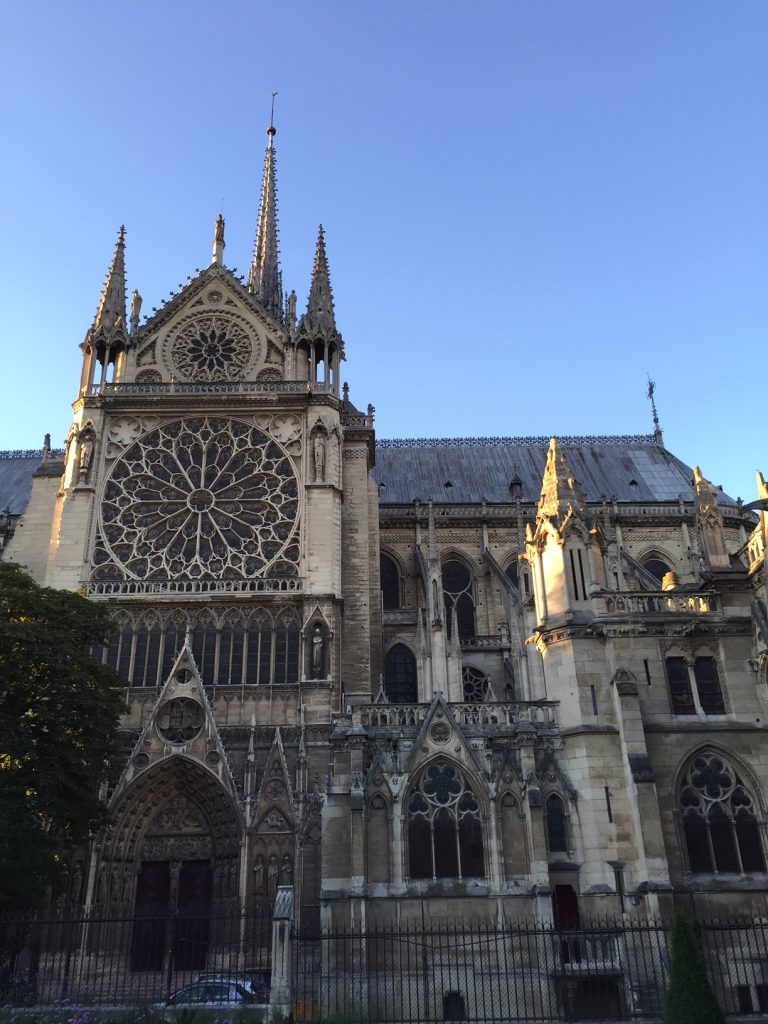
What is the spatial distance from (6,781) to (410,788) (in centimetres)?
930

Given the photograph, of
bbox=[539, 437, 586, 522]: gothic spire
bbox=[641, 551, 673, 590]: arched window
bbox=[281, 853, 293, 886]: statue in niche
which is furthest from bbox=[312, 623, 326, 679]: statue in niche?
bbox=[641, 551, 673, 590]: arched window

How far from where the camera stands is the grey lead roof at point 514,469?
46312 millimetres

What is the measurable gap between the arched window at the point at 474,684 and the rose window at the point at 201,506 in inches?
341

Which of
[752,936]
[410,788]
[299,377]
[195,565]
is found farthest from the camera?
[299,377]

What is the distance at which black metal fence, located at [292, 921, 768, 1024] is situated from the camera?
1659cm

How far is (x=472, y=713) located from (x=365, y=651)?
32.0 feet

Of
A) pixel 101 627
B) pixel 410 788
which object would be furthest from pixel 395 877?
pixel 101 627

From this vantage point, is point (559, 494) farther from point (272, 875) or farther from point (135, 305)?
point (135, 305)

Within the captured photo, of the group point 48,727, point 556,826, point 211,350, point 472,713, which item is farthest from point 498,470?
point 48,727

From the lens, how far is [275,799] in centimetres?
2530

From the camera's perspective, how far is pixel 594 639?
21.3 metres

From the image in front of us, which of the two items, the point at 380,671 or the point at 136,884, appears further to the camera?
the point at 380,671

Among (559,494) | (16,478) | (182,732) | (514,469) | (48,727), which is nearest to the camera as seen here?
(48,727)

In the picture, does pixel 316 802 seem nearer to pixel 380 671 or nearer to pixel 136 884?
pixel 136 884
